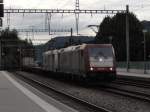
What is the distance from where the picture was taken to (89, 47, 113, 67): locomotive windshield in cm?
3397

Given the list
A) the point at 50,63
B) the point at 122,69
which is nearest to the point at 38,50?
the point at 122,69

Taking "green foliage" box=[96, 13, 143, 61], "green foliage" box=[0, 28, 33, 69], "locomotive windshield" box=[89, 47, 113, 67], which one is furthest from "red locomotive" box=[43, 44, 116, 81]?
"green foliage" box=[0, 28, 33, 69]

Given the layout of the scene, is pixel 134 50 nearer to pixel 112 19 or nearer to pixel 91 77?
pixel 112 19

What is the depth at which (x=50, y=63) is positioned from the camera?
5709 centimetres

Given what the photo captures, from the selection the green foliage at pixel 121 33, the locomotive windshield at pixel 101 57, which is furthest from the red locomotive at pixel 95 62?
the green foliage at pixel 121 33

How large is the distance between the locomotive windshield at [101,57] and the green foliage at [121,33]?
197ft

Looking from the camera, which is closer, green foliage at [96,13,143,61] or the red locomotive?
the red locomotive

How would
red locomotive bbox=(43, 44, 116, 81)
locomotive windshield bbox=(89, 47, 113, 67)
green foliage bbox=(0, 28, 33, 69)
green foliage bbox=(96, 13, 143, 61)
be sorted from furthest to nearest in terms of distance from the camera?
green foliage bbox=(0, 28, 33, 69), green foliage bbox=(96, 13, 143, 61), locomotive windshield bbox=(89, 47, 113, 67), red locomotive bbox=(43, 44, 116, 81)

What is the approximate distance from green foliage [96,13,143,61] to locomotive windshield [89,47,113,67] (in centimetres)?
6012

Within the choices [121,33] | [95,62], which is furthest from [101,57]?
[121,33]

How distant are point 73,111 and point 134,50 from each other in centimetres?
7975

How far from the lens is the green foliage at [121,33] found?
317 ft

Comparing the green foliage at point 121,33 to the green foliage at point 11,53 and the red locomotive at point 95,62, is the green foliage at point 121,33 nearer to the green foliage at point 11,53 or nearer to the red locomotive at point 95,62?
the green foliage at point 11,53

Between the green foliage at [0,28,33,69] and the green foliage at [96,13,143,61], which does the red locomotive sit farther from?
the green foliage at [0,28,33,69]
